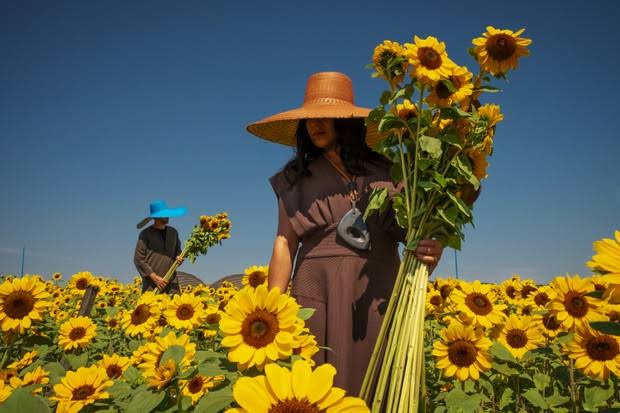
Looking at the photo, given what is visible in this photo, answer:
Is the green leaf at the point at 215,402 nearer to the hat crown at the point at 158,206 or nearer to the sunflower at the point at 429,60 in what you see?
the sunflower at the point at 429,60

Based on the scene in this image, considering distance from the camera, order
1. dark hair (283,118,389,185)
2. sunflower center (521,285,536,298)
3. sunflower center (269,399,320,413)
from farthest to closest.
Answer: sunflower center (521,285,536,298) < dark hair (283,118,389,185) < sunflower center (269,399,320,413)

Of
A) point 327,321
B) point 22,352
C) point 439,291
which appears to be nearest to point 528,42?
point 327,321

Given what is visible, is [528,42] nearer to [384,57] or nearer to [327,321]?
[384,57]

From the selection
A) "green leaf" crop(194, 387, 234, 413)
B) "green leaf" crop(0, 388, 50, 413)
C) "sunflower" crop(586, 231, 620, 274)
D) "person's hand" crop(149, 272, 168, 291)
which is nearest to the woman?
"green leaf" crop(194, 387, 234, 413)

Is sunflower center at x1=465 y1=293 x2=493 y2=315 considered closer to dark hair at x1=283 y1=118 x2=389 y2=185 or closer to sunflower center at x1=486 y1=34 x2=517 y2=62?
dark hair at x1=283 y1=118 x2=389 y2=185

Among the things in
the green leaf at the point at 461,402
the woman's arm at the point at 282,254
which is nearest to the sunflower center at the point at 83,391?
the woman's arm at the point at 282,254

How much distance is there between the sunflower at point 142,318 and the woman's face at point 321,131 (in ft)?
7.20

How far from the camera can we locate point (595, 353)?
208 centimetres

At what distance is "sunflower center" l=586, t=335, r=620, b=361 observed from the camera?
2.05 metres

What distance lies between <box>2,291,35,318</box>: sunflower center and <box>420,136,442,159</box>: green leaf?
7.59 feet

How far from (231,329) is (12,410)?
0.55m

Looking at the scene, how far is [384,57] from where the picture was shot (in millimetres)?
1729

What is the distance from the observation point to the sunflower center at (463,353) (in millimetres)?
2236

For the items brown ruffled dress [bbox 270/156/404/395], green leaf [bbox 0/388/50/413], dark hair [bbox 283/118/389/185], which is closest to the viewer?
green leaf [bbox 0/388/50/413]
